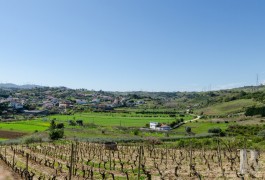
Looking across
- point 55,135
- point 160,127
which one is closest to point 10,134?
point 55,135

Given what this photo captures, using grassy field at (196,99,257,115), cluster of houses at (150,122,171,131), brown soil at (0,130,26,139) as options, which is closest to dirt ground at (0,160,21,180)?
brown soil at (0,130,26,139)

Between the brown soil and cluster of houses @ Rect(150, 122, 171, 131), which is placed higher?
cluster of houses @ Rect(150, 122, 171, 131)

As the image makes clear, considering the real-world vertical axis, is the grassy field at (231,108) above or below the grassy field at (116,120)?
above

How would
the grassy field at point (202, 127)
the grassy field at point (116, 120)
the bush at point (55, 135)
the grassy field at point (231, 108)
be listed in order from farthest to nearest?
the grassy field at point (231, 108) < the grassy field at point (116, 120) < the grassy field at point (202, 127) < the bush at point (55, 135)

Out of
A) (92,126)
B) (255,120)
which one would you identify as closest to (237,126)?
(255,120)

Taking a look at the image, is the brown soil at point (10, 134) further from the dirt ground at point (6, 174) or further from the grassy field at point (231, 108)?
the grassy field at point (231, 108)

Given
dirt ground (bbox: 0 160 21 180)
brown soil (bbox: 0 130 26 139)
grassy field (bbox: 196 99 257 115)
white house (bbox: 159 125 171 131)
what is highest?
grassy field (bbox: 196 99 257 115)

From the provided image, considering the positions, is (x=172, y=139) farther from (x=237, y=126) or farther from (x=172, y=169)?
(x=172, y=169)

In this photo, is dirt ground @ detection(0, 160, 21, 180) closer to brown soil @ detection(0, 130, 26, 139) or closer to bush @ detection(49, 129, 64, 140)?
bush @ detection(49, 129, 64, 140)

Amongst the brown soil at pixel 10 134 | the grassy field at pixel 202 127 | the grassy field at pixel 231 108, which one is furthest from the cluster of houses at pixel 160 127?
the grassy field at pixel 231 108

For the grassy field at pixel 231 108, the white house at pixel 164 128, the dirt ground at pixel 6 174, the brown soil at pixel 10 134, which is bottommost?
the brown soil at pixel 10 134

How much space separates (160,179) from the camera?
2317 centimetres

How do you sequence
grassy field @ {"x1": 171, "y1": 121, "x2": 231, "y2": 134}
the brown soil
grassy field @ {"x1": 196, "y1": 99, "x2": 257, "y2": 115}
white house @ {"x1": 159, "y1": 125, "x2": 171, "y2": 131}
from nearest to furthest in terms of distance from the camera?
the brown soil, grassy field @ {"x1": 171, "y1": 121, "x2": 231, "y2": 134}, white house @ {"x1": 159, "y1": 125, "x2": 171, "y2": 131}, grassy field @ {"x1": 196, "y1": 99, "x2": 257, "y2": 115}

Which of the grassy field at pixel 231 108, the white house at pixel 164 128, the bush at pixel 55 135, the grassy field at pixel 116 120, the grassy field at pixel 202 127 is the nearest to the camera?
the bush at pixel 55 135
